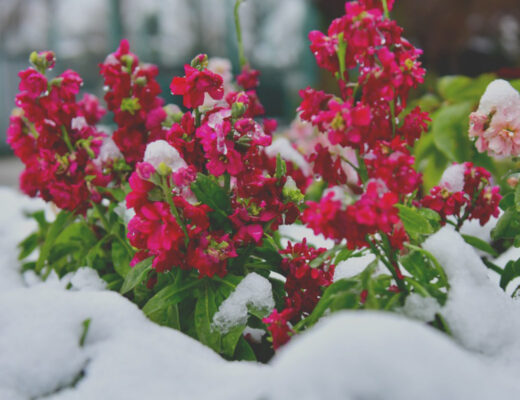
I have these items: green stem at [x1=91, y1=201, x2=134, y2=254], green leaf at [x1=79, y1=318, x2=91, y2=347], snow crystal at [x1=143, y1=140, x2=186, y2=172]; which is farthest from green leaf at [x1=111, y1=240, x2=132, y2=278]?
snow crystal at [x1=143, y1=140, x2=186, y2=172]

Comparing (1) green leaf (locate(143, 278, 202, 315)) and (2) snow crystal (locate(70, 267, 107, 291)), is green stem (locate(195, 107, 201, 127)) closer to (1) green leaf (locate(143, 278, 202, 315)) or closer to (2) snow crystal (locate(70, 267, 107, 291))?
(1) green leaf (locate(143, 278, 202, 315))

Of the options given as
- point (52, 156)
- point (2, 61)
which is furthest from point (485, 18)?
point (2, 61)

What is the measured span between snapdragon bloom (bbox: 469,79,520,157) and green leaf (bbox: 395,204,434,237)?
0.21 metres

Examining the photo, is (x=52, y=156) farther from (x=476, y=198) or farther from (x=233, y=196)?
(x=476, y=198)

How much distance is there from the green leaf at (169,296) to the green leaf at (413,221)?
35 cm

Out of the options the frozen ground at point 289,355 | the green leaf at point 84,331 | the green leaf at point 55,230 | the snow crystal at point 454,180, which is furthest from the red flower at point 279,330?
the green leaf at point 55,230

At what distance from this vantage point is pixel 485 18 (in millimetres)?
4613

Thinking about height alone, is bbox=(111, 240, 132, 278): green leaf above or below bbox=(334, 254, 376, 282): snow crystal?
below

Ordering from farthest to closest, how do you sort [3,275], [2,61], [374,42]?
[2,61]
[3,275]
[374,42]

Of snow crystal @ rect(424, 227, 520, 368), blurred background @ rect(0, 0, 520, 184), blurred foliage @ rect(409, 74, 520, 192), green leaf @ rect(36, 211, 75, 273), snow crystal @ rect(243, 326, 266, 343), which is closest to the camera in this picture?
snow crystal @ rect(424, 227, 520, 368)

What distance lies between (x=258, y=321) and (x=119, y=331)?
0.23 m

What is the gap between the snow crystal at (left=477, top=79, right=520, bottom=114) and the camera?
30.8 inches

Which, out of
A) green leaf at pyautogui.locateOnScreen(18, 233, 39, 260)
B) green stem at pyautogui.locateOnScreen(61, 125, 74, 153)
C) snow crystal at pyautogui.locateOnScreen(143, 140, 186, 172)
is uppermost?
snow crystal at pyautogui.locateOnScreen(143, 140, 186, 172)

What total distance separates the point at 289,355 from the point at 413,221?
1.05ft
